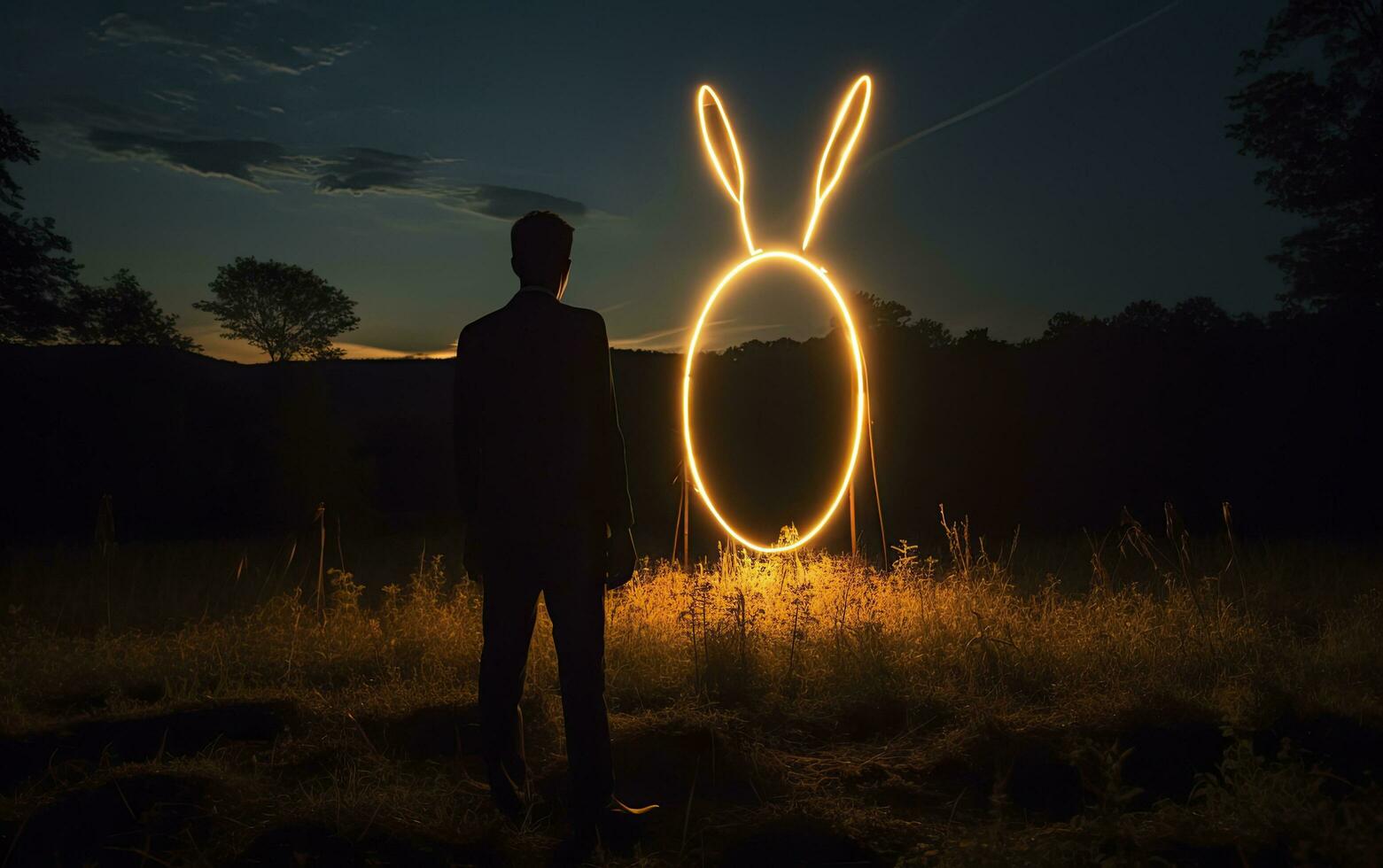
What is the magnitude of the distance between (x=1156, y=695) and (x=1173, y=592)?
6.51 ft

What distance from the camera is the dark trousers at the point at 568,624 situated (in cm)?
333

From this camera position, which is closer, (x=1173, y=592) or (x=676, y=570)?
(x=1173, y=592)

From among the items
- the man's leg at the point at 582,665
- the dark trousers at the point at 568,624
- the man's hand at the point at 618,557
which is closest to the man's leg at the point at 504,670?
the dark trousers at the point at 568,624

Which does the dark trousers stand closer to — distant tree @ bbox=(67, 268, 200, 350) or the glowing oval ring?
the glowing oval ring

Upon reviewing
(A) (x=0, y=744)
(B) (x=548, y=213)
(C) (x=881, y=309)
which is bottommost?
(A) (x=0, y=744)

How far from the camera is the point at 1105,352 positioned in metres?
14.5

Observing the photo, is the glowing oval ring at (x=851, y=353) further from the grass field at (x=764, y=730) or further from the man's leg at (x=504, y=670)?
the man's leg at (x=504, y=670)

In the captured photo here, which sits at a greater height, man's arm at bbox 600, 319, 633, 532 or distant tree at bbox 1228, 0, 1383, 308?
distant tree at bbox 1228, 0, 1383, 308

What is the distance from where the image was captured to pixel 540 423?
3365 mm

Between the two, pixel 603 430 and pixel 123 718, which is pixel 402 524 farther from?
pixel 603 430

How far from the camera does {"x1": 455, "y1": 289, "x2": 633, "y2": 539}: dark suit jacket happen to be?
3.35m

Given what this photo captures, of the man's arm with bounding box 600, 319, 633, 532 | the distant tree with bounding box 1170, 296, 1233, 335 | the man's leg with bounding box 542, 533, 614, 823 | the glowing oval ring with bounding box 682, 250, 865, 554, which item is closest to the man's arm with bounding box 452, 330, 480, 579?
the man's leg with bounding box 542, 533, 614, 823

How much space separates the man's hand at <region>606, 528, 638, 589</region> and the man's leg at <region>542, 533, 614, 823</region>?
0.22 ft

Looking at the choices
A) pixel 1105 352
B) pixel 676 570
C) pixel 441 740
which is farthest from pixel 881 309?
pixel 441 740
